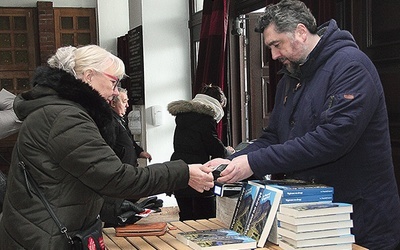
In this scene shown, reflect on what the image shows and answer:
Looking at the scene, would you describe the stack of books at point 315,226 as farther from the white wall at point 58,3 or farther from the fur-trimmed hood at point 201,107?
the white wall at point 58,3

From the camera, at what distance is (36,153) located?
2.00 m

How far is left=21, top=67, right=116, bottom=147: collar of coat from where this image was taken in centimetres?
207

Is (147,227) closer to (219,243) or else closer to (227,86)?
(219,243)

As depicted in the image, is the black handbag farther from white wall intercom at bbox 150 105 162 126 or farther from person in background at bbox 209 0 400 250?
white wall intercom at bbox 150 105 162 126

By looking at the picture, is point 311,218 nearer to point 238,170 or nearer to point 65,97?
point 238,170

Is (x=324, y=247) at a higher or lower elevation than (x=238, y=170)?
lower

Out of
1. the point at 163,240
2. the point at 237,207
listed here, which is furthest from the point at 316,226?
the point at 163,240

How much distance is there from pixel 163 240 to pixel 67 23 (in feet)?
23.2

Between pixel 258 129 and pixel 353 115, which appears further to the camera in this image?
pixel 258 129

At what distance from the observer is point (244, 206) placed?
2.24 m

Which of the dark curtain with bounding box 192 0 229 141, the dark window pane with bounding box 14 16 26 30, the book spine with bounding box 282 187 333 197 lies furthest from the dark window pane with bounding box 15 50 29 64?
the book spine with bounding box 282 187 333 197

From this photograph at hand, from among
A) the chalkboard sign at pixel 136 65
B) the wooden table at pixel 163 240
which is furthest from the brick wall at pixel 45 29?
the wooden table at pixel 163 240

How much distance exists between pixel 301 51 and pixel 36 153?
111 centimetres

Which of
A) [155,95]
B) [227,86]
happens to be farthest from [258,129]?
[155,95]
